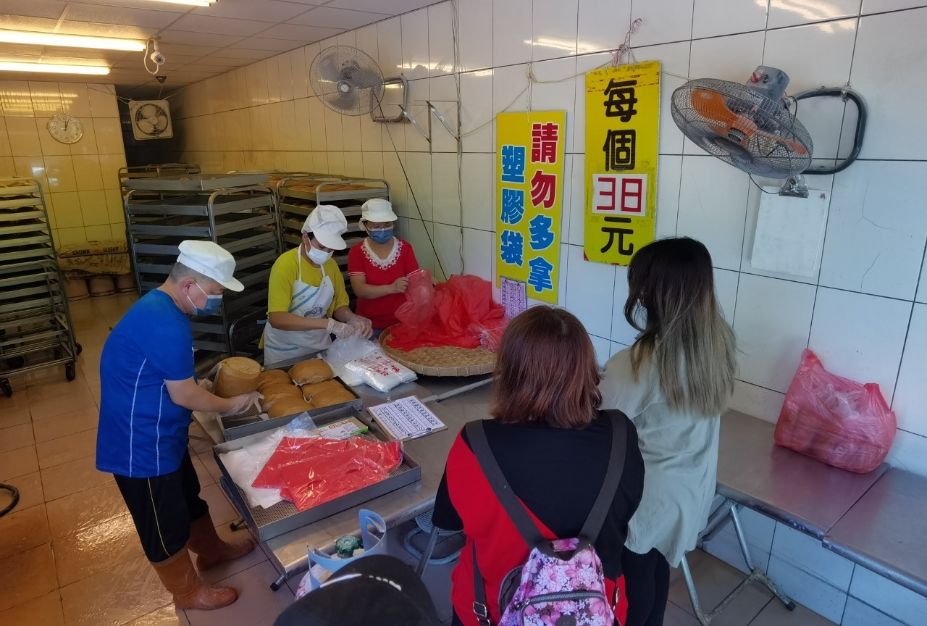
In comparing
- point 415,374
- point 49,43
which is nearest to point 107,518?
point 415,374

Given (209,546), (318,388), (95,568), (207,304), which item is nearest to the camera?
(207,304)

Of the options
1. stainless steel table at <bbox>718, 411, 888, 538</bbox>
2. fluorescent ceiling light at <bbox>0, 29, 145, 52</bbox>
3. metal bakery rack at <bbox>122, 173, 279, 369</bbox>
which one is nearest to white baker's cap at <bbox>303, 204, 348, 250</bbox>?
metal bakery rack at <bbox>122, 173, 279, 369</bbox>

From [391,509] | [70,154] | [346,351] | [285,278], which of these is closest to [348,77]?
[285,278]

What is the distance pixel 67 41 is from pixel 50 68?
1.89 m

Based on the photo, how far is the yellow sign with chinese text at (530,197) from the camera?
9.66ft

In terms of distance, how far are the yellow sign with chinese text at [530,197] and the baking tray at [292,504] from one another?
1.53 meters

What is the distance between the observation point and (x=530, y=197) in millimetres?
3113

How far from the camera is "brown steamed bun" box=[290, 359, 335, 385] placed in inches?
97.7

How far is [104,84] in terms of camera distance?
7.36 metres

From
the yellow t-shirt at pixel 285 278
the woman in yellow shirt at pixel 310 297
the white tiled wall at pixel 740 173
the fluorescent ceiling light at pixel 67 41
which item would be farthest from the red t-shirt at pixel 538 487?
the fluorescent ceiling light at pixel 67 41

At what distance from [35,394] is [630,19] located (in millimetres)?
5262

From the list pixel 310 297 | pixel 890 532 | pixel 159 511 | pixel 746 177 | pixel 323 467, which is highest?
pixel 746 177

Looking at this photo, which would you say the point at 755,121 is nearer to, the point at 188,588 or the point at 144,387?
the point at 144,387

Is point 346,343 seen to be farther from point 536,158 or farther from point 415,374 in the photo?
point 536,158
